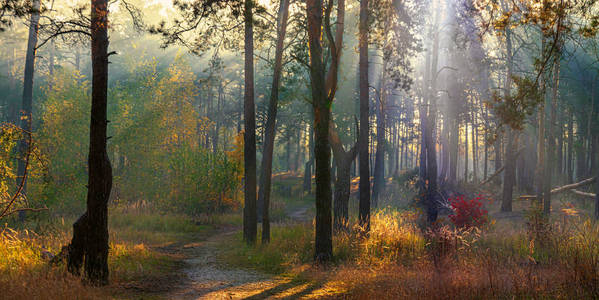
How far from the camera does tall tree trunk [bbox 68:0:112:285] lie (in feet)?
24.6

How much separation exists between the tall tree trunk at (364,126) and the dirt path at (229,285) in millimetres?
4220

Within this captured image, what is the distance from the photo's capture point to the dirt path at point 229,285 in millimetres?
7410

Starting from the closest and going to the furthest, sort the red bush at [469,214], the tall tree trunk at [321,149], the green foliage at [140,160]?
the tall tree trunk at [321,149] < the red bush at [469,214] < the green foliage at [140,160]

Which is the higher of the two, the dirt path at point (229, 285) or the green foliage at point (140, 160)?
the green foliage at point (140, 160)

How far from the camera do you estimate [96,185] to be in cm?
751

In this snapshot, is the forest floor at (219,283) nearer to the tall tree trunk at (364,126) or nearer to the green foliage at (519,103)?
the tall tree trunk at (364,126)

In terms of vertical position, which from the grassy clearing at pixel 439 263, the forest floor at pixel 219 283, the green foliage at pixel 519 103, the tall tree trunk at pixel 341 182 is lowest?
the forest floor at pixel 219 283

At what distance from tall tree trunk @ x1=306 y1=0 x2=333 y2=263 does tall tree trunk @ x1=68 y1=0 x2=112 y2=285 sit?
4.72 metres

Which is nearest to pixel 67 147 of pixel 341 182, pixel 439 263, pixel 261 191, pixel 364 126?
pixel 261 191

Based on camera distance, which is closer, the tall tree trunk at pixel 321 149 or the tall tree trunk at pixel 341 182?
the tall tree trunk at pixel 321 149

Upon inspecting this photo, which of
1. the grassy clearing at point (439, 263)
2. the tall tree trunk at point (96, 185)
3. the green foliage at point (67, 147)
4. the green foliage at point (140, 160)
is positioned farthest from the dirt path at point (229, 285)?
the green foliage at point (67, 147)

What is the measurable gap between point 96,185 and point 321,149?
16.5 feet

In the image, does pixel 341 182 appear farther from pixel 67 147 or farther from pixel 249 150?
pixel 67 147

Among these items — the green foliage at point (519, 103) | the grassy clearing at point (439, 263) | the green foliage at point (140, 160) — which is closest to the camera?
the grassy clearing at point (439, 263)
